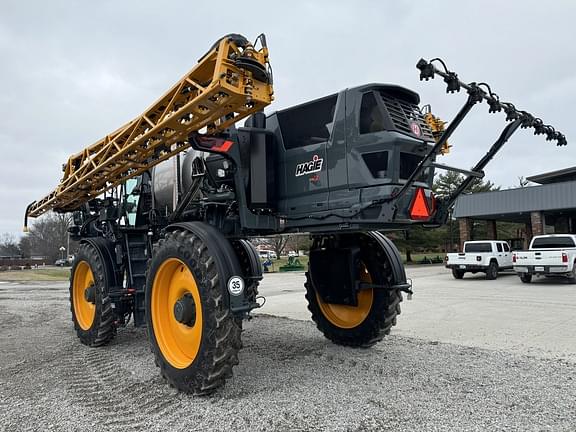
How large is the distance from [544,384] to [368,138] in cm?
306

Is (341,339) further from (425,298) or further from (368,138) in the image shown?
(425,298)

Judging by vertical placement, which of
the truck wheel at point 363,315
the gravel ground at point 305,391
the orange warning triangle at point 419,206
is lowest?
the gravel ground at point 305,391

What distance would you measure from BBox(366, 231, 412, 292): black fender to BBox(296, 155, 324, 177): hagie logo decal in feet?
5.21

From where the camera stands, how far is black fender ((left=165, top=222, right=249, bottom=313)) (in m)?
4.14

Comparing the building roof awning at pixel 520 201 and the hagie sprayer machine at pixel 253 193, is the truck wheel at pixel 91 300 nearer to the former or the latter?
the hagie sprayer machine at pixel 253 193

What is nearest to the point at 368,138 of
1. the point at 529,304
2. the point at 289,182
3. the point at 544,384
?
the point at 289,182

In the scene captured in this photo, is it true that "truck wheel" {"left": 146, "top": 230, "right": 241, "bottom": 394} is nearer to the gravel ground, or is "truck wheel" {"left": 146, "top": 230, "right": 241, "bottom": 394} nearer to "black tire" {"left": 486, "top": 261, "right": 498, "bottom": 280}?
the gravel ground

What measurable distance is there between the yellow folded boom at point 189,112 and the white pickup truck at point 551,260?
15865 mm

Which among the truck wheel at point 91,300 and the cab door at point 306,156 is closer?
the cab door at point 306,156

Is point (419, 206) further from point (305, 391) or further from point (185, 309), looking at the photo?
point (185, 309)

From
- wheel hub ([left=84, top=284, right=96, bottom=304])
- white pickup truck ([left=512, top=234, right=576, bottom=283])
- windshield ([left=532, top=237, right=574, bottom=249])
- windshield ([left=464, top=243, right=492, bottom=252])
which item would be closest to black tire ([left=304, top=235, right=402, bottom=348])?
wheel hub ([left=84, top=284, right=96, bottom=304])

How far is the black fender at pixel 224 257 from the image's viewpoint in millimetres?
4141

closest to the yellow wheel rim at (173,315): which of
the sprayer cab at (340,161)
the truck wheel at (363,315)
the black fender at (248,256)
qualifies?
A: the sprayer cab at (340,161)

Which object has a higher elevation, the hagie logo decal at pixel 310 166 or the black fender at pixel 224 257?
the hagie logo decal at pixel 310 166
